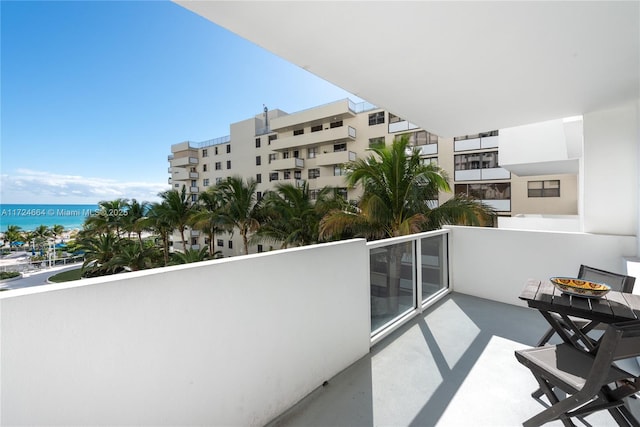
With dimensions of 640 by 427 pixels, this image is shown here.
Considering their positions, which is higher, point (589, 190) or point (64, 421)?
point (589, 190)

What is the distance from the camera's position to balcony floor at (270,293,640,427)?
7.43 feet

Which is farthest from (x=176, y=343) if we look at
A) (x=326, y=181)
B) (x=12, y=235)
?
(x=12, y=235)

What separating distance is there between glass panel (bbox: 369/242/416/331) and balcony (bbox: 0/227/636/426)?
0.09ft

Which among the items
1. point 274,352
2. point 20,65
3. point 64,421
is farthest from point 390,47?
point 20,65

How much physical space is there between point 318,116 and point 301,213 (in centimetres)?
1479

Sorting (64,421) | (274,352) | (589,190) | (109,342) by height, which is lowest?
(274,352)

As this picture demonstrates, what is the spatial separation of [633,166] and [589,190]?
0.58 meters

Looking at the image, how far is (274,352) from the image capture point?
2273mm

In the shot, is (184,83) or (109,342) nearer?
(109,342)

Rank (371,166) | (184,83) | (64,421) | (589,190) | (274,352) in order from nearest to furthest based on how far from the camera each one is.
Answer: (64,421)
(274,352)
(589,190)
(371,166)
(184,83)

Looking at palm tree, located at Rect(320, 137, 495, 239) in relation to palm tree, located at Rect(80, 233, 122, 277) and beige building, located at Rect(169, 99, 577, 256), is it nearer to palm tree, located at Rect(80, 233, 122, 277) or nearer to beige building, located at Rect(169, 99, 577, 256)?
beige building, located at Rect(169, 99, 577, 256)

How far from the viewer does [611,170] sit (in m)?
4.25

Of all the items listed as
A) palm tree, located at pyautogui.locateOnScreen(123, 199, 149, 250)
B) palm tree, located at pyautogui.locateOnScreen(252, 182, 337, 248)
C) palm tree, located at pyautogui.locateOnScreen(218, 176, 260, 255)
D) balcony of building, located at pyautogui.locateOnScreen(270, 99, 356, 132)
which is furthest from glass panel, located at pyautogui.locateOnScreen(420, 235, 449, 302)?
palm tree, located at pyautogui.locateOnScreen(123, 199, 149, 250)

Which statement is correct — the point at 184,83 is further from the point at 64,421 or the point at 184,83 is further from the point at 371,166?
the point at 64,421
